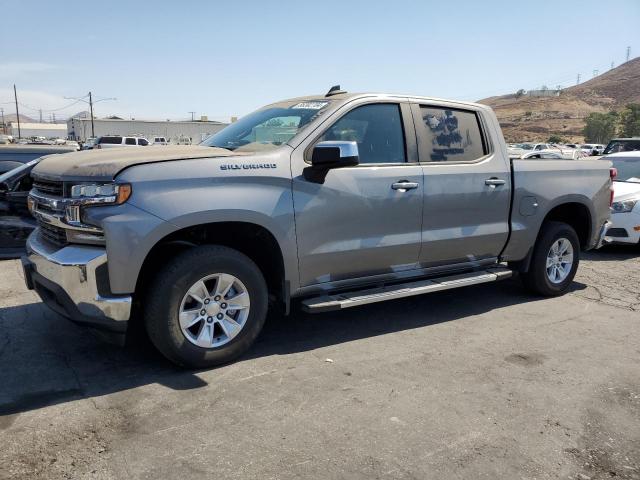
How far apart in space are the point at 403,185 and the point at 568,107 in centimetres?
11941

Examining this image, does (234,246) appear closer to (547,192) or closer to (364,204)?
(364,204)

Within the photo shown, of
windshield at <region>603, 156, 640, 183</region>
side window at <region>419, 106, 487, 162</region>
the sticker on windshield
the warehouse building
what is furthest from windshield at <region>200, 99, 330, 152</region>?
the warehouse building

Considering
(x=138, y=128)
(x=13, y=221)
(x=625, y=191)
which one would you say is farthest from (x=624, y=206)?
(x=138, y=128)

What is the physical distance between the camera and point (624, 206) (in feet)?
28.4

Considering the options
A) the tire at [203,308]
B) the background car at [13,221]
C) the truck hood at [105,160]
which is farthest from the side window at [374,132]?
the background car at [13,221]

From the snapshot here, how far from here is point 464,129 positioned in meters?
5.39

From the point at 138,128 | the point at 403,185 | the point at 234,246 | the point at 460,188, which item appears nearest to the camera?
the point at 234,246

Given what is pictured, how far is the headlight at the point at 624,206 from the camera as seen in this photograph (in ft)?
28.2

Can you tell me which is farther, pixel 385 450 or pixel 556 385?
pixel 556 385

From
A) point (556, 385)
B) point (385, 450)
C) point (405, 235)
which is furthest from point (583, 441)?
point (405, 235)

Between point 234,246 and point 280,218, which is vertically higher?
point 280,218

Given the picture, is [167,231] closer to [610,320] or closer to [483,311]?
[483,311]

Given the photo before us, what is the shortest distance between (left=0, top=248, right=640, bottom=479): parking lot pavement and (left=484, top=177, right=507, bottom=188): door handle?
1314 millimetres

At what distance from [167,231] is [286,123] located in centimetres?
150
